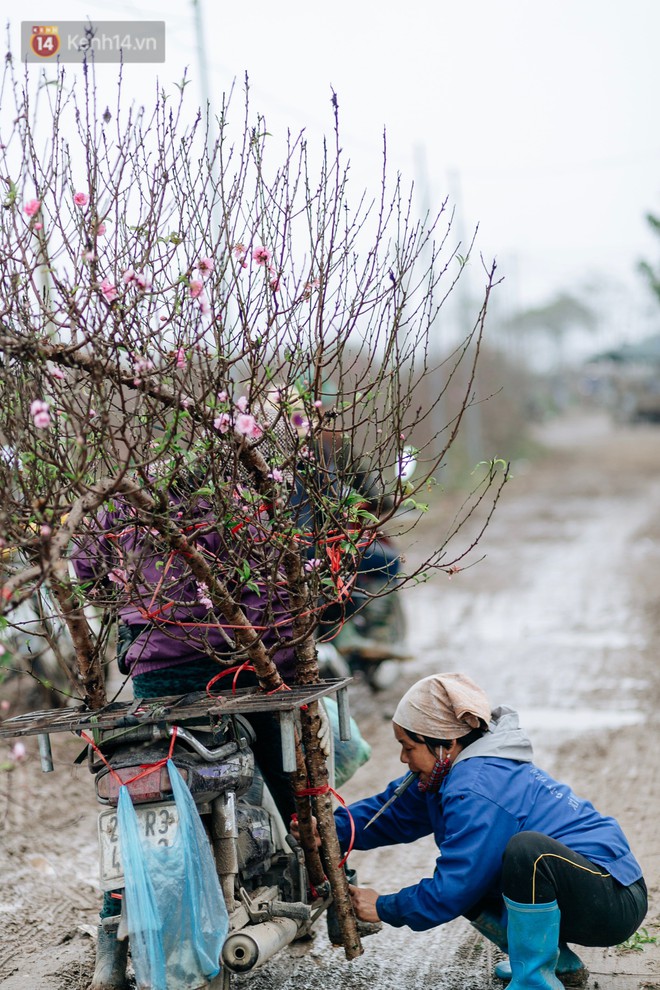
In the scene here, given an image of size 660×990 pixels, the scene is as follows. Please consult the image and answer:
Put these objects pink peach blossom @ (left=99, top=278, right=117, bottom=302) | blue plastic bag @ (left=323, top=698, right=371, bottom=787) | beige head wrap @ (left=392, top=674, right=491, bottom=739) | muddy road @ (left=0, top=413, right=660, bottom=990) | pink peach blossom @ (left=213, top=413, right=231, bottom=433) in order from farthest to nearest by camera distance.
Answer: blue plastic bag @ (left=323, top=698, right=371, bottom=787), muddy road @ (left=0, top=413, right=660, bottom=990), beige head wrap @ (left=392, top=674, right=491, bottom=739), pink peach blossom @ (left=213, top=413, right=231, bottom=433), pink peach blossom @ (left=99, top=278, right=117, bottom=302)

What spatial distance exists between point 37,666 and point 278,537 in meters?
4.18

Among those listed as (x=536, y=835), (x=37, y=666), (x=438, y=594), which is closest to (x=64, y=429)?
(x=536, y=835)

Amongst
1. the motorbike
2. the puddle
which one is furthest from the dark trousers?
the puddle

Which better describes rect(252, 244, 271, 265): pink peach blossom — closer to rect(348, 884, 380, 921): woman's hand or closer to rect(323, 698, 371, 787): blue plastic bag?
rect(323, 698, 371, 787): blue plastic bag

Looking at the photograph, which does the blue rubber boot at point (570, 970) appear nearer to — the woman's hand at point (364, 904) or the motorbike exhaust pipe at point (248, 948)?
the woman's hand at point (364, 904)

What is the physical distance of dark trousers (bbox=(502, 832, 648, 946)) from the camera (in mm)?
3148

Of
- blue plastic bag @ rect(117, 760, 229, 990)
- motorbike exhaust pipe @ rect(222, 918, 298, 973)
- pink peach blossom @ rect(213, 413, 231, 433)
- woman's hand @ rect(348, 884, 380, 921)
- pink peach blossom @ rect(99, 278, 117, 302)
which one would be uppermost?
pink peach blossom @ rect(99, 278, 117, 302)

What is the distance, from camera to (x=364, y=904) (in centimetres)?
346

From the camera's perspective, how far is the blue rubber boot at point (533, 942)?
10.4 feet

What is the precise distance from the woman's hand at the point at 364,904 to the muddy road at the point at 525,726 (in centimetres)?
32

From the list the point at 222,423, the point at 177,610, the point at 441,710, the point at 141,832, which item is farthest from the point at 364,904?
the point at 222,423

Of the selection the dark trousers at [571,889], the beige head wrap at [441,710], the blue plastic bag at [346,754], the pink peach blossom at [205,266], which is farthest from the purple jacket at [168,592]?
the dark trousers at [571,889]

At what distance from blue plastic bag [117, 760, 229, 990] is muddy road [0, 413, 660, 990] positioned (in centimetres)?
75

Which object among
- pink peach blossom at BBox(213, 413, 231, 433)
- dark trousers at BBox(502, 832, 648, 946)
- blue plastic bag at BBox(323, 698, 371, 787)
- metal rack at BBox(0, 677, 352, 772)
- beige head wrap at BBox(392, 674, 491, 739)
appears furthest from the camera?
blue plastic bag at BBox(323, 698, 371, 787)
